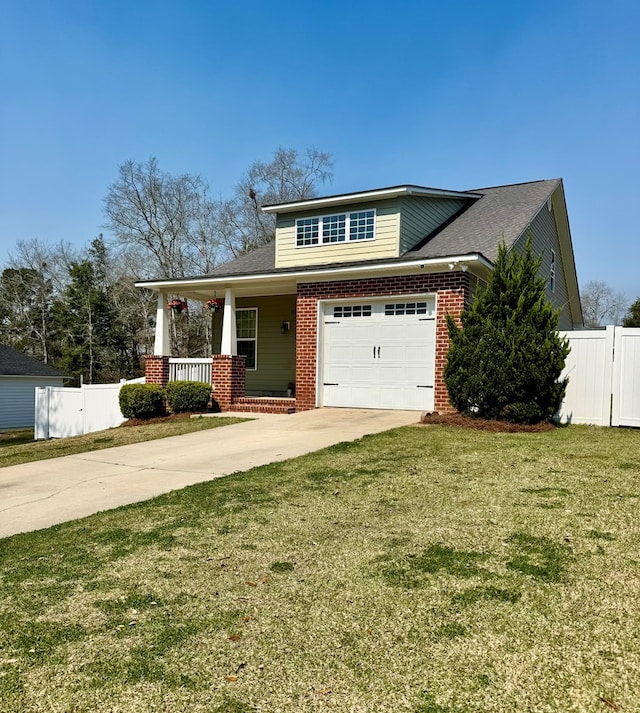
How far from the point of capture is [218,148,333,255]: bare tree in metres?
33.8

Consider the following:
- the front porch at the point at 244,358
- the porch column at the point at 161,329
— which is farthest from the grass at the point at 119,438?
the porch column at the point at 161,329

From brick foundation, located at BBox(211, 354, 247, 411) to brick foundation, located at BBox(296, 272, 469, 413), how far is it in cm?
174

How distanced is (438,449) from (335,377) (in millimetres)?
5598

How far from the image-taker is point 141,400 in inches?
515

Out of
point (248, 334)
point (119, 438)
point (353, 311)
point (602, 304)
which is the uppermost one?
point (602, 304)

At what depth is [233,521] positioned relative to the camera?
14.7 ft

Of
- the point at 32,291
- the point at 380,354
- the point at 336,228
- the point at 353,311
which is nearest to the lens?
the point at 380,354

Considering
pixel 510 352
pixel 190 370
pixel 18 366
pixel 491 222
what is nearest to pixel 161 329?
pixel 190 370

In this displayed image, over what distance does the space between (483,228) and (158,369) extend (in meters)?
9.14

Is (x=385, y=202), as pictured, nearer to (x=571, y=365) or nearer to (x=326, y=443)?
(x=571, y=365)

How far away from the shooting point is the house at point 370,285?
37.2ft

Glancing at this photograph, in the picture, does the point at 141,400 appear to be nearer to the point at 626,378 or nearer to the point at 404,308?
the point at 404,308

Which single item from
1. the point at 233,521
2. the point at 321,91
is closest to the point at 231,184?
the point at 321,91

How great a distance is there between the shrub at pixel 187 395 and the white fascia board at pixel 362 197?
5.11 m
